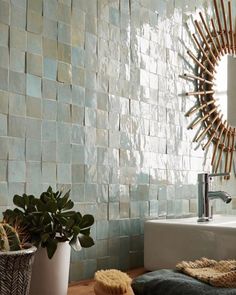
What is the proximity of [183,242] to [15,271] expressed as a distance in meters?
0.59

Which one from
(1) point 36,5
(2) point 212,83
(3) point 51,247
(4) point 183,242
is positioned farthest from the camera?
(2) point 212,83

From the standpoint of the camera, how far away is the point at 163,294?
96cm

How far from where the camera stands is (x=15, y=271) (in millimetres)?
874

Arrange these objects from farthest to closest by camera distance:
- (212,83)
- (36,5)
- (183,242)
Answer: (212,83) < (183,242) < (36,5)

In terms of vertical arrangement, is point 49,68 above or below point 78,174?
above

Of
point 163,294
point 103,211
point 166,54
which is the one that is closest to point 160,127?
point 166,54

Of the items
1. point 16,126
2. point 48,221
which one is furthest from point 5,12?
point 48,221

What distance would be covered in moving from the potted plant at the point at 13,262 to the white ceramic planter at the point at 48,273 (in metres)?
0.09

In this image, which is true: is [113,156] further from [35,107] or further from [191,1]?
[191,1]

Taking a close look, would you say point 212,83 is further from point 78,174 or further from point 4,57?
point 4,57

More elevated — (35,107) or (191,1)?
(191,1)

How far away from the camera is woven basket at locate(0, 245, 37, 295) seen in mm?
855

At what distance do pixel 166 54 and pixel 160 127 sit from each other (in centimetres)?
23

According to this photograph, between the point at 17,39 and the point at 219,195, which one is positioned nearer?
the point at 17,39
